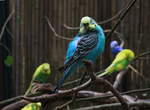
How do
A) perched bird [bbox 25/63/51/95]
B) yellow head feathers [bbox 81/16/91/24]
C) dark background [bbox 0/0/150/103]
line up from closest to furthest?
yellow head feathers [bbox 81/16/91/24]
perched bird [bbox 25/63/51/95]
dark background [bbox 0/0/150/103]

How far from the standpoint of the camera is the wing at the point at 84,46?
83cm

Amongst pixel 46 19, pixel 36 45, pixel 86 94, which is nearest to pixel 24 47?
pixel 36 45

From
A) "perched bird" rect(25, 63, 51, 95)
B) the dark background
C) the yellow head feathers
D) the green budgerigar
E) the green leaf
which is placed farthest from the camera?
the green leaf

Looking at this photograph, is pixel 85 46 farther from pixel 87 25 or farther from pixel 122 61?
pixel 122 61

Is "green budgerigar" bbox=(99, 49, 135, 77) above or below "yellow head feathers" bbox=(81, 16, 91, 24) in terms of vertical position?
below

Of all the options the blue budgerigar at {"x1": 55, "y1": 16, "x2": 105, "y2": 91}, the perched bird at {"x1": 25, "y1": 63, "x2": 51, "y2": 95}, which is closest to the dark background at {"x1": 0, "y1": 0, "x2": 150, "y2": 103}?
the perched bird at {"x1": 25, "y1": 63, "x2": 51, "y2": 95}

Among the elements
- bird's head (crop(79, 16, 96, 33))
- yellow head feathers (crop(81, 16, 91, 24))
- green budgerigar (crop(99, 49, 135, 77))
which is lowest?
green budgerigar (crop(99, 49, 135, 77))

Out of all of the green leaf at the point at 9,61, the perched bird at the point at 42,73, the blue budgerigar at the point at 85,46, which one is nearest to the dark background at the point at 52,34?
the green leaf at the point at 9,61

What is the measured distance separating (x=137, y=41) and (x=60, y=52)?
0.43 metres

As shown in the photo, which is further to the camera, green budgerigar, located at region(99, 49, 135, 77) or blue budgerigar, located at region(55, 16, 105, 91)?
green budgerigar, located at region(99, 49, 135, 77)

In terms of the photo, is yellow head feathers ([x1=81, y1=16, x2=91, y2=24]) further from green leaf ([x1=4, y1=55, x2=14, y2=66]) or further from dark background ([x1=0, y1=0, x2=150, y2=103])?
green leaf ([x1=4, y1=55, x2=14, y2=66])

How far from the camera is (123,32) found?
1675 mm

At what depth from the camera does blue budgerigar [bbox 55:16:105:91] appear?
32.6 inches

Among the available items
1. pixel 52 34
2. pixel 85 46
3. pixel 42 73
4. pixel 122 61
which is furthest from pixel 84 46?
pixel 52 34
